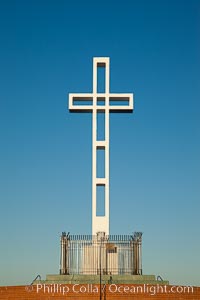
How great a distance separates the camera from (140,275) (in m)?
17.6

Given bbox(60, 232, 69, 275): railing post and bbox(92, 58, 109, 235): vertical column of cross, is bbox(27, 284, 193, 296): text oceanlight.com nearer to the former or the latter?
bbox(60, 232, 69, 275): railing post

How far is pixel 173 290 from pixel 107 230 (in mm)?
5191

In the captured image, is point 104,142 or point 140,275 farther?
point 104,142

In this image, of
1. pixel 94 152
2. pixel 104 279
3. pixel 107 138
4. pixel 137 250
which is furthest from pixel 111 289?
pixel 107 138

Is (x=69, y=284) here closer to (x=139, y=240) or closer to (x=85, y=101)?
(x=139, y=240)

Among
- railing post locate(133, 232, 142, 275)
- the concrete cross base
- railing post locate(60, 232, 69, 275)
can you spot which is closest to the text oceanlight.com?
the concrete cross base

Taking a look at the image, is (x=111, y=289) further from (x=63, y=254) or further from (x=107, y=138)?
(x=107, y=138)

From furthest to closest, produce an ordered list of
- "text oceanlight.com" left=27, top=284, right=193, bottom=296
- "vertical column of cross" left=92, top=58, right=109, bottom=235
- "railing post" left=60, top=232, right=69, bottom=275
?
"vertical column of cross" left=92, top=58, right=109, bottom=235 < "railing post" left=60, top=232, right=69, bottom=275 < "text oceanlight.com" left=27, top=284, right=193, bottom=296

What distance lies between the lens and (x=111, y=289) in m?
16.3

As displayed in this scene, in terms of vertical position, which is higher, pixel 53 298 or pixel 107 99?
pixel 107 99

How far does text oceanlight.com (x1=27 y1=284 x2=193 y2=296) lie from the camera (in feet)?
53.3

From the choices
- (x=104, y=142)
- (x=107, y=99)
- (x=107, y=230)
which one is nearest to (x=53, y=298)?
(x=107, y=230)

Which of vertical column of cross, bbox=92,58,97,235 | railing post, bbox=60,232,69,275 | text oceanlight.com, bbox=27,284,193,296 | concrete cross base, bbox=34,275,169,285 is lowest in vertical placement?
text oceanlight.com, bbox=27,284,193,296

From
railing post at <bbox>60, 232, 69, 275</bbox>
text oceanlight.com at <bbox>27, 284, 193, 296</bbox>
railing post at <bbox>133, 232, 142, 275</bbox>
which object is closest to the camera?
text oceanlight.com at <bbox>27, 284, 193, 296</bbox>
